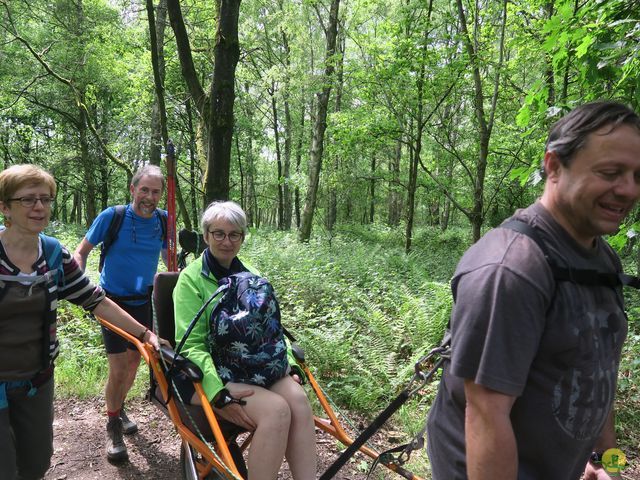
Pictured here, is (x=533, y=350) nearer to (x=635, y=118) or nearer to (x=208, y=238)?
(x=635, y=118)

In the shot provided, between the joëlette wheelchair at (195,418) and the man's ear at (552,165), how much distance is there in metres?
1.51

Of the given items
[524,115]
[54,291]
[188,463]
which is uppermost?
[524,115]

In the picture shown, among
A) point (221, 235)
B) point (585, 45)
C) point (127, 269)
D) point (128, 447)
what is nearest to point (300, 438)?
point (221, 235)

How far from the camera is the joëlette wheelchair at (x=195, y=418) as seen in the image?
2354 mm

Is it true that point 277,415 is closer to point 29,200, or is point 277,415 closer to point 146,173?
point 29,200

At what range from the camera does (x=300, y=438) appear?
8.39 ft

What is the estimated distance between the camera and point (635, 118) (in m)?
1.18

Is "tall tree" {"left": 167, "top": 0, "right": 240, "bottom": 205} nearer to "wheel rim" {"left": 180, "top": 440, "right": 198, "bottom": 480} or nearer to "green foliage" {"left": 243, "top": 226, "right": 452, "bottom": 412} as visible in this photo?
"green foliage" {"left": 243, "top": 226, "right": 452, "bottom": 412}

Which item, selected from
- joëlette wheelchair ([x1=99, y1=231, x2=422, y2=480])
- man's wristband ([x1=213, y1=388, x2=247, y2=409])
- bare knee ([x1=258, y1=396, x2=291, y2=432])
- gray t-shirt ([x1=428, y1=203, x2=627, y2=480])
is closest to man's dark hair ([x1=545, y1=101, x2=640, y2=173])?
gray t-shirt ([x1=428, y1=203, x2=627, y2=480])

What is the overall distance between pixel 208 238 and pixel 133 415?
2541mm

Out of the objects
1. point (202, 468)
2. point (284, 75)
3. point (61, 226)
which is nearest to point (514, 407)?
point (202, 468)

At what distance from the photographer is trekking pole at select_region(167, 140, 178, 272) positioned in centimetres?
374

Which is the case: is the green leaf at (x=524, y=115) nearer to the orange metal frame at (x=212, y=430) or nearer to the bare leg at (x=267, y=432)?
the orange metal frame at (x=212, y=430)

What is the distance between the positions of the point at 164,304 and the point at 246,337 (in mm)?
903
